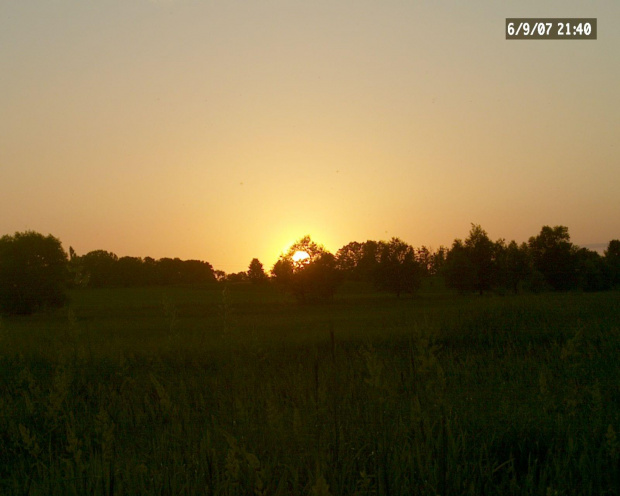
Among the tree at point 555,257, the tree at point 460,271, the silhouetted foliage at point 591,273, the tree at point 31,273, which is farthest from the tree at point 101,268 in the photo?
the silhouetted foliage at point 591,273

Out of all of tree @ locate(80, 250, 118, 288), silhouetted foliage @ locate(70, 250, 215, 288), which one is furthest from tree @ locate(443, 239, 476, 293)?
tree @ locate(80, 250, 118, 288)

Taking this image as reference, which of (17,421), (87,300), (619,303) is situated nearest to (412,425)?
(17,421)

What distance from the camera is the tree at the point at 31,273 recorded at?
46.5 metres

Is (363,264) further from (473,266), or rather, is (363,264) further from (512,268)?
(512,268)

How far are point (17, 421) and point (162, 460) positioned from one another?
3870 mm

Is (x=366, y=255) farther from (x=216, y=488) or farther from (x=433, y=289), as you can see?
(x=216, y=488)

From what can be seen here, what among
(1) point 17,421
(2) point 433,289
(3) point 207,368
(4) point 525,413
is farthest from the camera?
(2) point 433,289

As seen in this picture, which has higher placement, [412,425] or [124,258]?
[124,258]

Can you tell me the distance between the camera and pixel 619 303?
24.2 meters

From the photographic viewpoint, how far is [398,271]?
65250 millimetres

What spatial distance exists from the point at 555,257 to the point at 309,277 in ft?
121

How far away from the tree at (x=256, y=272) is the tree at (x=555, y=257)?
3551 cm

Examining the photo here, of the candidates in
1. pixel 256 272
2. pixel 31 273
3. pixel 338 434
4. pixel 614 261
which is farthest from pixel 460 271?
pixel 338 434

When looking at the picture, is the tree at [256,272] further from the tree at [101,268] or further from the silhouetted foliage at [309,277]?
the tree at [101,268]
